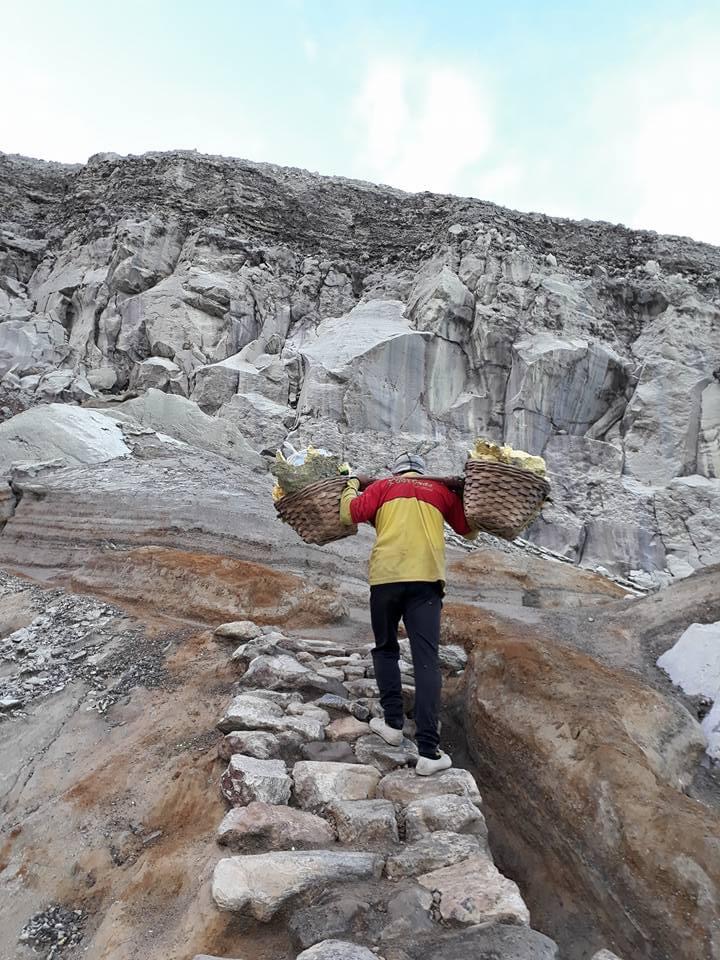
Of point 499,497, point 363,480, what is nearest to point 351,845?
point 499,497

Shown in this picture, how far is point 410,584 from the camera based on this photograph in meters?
3.24

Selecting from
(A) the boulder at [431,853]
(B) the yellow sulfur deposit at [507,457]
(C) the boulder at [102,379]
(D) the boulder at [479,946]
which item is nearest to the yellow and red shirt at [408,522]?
(B) the yellow sulfur deposit at [507,457]

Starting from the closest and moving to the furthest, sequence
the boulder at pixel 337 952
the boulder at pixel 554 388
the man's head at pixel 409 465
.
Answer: the boulder at pixel 337 952
the man's head at pixel 409 465
the boulder at pixel 554 388

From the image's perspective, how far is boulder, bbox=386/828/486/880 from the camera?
2.26m

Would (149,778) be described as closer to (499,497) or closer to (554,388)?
(499,497)

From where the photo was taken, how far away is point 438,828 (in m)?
2.51

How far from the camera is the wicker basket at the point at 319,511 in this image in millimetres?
3779

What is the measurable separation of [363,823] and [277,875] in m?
0.47

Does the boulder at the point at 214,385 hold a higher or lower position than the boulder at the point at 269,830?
higher

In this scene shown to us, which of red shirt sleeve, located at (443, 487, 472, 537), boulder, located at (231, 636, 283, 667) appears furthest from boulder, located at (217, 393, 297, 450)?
red shirt sleeve, located at (443, 487, 472, 537)

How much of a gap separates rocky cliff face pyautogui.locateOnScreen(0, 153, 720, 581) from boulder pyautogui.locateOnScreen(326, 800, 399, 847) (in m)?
15.4

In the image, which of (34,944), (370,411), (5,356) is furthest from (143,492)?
(5,356)

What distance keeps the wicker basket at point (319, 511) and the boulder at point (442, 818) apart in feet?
5.20

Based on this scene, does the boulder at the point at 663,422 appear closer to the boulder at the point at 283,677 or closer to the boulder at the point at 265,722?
the boulder at the point at 283,677
